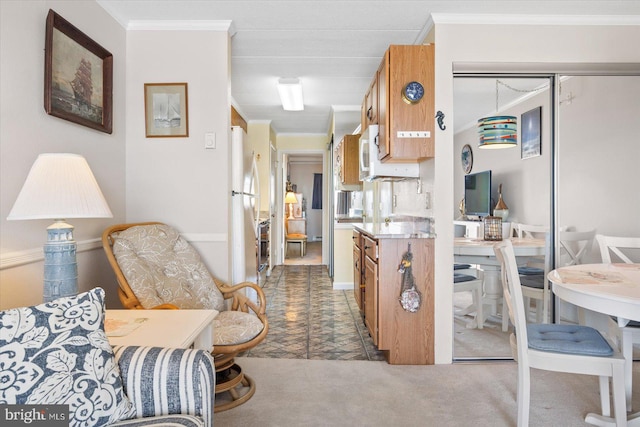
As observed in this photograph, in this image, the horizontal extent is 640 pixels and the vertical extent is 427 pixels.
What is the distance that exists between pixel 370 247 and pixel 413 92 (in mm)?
1146

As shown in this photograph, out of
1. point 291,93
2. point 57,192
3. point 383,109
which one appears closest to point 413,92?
point 383,109

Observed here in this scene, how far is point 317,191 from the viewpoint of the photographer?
11.6 meters

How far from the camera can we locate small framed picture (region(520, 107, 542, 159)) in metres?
2.90

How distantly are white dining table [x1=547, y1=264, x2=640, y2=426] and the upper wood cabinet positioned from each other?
1199 mm

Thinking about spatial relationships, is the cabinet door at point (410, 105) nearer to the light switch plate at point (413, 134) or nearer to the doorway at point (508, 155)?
the light switch plate at point (413, 134)

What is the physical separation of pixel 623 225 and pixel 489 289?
40.0 inches

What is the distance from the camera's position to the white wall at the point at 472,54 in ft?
9.23

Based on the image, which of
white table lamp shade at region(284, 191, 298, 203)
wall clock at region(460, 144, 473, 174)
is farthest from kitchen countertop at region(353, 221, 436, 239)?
white table lamp shade at region(284, 191, 298, 203)

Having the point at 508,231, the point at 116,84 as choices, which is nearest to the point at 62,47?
the point at 116,84

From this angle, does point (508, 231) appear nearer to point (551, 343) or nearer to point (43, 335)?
point (551, 343)

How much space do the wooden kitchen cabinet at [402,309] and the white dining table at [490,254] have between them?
11.2 inches

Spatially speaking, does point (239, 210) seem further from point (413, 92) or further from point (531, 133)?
point (531, 133)

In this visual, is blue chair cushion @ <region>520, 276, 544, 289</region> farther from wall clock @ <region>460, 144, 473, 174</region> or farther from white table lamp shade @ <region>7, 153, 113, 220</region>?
white table lamp shade @ <region>7, 153, 113, 220</region>

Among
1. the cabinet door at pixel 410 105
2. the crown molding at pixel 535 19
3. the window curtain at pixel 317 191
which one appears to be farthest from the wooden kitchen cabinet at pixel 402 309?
the window curtain at pixel 317 191
